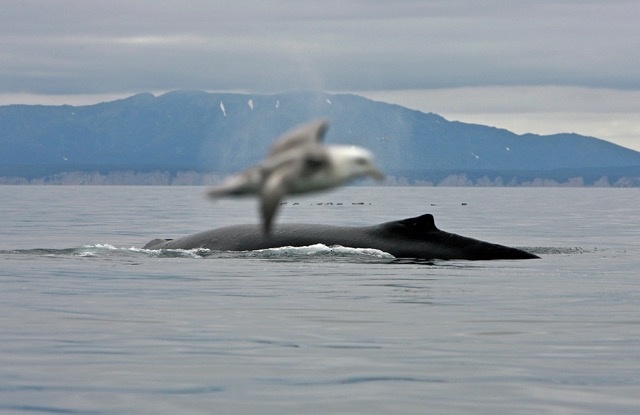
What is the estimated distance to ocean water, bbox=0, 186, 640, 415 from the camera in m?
15.5

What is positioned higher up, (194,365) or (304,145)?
(304,145)

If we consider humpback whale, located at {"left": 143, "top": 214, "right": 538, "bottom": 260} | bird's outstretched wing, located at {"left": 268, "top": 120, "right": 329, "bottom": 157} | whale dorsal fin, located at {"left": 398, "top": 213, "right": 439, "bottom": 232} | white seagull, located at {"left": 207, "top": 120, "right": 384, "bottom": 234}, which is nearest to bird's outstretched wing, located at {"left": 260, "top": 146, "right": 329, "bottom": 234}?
white seagull, located at {"left": 207, "top": 120, "right": 384, "bottom": 234}

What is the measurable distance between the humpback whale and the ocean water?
0.32 m

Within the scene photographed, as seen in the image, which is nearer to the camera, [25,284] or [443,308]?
[443,308]

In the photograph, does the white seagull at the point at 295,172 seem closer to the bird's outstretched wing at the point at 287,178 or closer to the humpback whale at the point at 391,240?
the bird's outstretched wing at the point at 287,178

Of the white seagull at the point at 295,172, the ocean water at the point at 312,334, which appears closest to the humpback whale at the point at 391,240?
the ocean water at the point at 312,334

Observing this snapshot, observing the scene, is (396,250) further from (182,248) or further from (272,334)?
(272,334)

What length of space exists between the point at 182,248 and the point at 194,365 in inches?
623

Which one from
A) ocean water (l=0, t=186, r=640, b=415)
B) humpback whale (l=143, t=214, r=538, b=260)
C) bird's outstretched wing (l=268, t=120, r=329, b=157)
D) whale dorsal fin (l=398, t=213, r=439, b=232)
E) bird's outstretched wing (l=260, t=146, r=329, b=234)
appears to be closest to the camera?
bird's outstretched wing (l=260, t=146, r=329, b=234)

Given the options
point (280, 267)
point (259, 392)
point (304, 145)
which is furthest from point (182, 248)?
point (304, 145)

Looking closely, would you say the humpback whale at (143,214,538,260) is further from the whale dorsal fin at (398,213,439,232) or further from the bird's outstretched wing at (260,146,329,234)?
the bird's outstretched wing at (260,146,329,234)

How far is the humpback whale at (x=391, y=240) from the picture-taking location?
98.7ft

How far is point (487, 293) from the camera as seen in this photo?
995 inches

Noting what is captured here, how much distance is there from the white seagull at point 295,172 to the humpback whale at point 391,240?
23363mm
